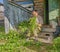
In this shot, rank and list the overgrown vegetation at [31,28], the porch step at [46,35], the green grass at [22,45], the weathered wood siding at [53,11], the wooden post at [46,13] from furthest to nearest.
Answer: the wooden post at [46,13], the weathered wood siding at [53,11], the overgrown vegetation at [31,28], the porch step at [46,35], the green grass at [22,45]

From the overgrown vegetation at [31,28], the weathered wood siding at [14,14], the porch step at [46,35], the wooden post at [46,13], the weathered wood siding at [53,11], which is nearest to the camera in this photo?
the porch step at [46,35]

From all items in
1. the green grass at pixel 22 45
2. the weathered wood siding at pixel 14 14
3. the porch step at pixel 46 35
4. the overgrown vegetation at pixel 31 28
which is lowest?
the green grass at pixel 22 45

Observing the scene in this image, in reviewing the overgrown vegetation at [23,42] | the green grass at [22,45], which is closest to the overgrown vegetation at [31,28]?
the overgrown vegetation at [23,42]

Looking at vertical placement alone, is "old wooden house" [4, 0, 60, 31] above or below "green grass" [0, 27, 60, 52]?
above

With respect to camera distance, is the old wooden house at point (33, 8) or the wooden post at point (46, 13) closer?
the old wooden house at point (33, 8)

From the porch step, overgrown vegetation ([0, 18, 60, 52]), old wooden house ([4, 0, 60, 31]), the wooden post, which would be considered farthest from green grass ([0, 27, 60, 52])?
the wooden post

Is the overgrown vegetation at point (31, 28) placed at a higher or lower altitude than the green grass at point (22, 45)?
higher

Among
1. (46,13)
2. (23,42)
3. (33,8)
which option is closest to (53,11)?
(46,13)

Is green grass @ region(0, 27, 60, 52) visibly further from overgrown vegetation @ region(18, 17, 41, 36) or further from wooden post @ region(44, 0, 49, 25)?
wooden post @ region(44, 0, 49, 25)

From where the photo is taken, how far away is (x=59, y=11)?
11625mm

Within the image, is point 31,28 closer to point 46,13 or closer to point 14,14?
point 46,13

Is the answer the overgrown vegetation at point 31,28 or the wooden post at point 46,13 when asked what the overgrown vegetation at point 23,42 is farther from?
the wooden post at point 46,13

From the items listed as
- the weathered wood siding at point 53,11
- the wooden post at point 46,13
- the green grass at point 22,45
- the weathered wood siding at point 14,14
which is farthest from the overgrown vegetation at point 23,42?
the weathered wood siding at point 53,11

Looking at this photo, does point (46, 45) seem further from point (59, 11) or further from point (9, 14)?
point (9, 14)
